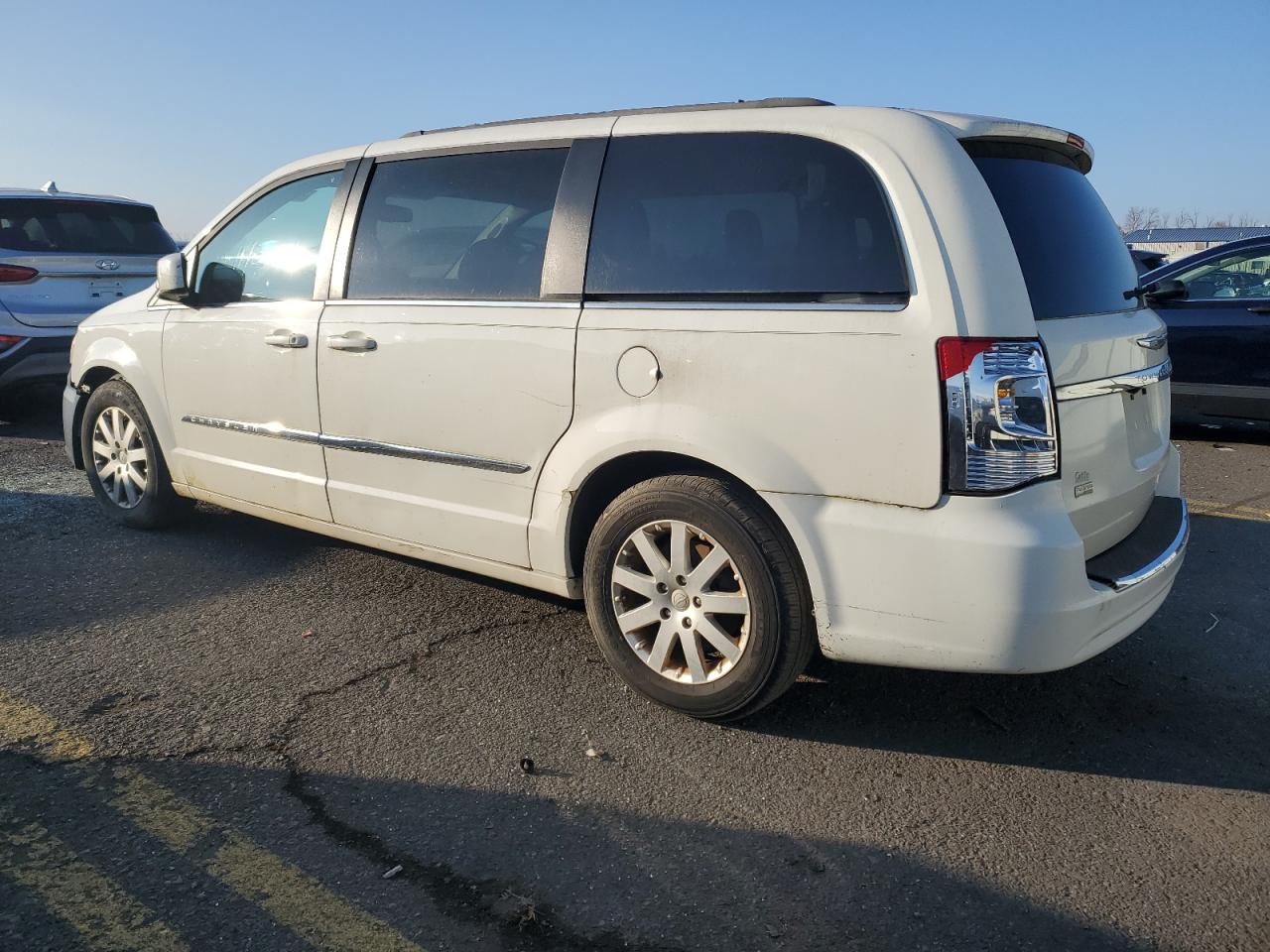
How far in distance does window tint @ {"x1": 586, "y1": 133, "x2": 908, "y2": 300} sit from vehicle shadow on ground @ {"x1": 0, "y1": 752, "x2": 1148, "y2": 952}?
1.52 meters

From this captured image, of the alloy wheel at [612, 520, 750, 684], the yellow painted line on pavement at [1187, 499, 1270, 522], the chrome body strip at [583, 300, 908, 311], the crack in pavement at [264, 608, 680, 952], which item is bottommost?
the yellow painted line on pavement at [1187, 499, 1270, 522]

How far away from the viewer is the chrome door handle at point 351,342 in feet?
12.8

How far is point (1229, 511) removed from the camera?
227 inches

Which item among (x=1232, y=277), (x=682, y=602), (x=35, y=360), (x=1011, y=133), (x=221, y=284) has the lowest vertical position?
(x=682, y=602)

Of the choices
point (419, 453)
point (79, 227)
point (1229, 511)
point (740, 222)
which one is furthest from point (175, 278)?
point (1229, 511)

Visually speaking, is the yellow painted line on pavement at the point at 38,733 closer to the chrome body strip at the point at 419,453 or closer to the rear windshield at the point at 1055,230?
the chrome body strip at the point at 419,453

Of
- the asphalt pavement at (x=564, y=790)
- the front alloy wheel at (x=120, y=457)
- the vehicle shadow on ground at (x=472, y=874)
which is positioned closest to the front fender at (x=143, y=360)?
the front alloy wheel at (x=120, y=457)

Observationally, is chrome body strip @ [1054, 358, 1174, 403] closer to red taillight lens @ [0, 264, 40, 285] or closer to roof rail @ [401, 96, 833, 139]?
roof rail @ [401, 96, 833, 139]

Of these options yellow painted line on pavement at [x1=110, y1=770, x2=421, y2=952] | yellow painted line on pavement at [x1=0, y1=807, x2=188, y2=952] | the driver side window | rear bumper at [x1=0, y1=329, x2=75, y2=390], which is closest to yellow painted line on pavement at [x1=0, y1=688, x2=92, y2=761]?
yellow painted line on pavement at [x1=110, y1=770, x2=421, y2=952]

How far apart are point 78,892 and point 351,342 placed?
7.14ft

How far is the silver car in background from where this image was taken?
25.2ft

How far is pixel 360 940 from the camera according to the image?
221cm

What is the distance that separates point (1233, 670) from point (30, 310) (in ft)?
26.4

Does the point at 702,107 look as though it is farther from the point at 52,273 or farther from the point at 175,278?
the point at 52,273
